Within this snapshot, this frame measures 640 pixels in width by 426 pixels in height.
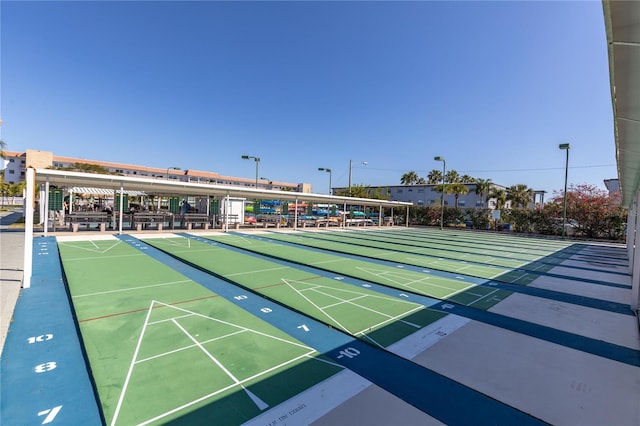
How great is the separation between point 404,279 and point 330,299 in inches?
125

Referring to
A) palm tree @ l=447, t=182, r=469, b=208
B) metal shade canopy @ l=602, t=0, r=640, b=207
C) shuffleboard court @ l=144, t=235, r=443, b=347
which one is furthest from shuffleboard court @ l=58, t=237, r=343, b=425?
palm tree @ l=447, t=182, r=469, b=208

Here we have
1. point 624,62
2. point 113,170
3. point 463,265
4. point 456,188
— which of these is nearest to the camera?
point 624,62

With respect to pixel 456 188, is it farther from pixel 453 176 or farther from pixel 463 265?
pixel 463 265

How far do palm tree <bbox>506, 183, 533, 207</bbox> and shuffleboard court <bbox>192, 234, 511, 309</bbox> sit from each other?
45.5 metres

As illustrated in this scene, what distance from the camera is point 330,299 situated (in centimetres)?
673

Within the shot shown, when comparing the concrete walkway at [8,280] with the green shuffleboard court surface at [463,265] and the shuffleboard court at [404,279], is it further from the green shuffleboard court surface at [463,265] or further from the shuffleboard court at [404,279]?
the green shuffleboard court surface at [463,265]

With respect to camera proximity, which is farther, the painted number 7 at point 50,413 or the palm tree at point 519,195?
the palm tree at point 519,195

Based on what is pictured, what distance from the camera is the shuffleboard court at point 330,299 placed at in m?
5.21

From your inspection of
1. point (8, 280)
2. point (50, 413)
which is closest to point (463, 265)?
point (50, 413)

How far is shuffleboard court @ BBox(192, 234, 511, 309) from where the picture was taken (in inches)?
288

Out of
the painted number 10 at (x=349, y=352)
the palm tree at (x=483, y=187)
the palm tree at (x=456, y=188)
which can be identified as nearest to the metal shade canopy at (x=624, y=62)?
the painted number 10 at (x=349, y=352)

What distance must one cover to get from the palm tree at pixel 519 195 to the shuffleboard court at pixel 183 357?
52164 millimetres

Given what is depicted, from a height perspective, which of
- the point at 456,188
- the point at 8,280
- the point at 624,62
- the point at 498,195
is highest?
the point at 456,188

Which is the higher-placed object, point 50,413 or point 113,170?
point 113,170
